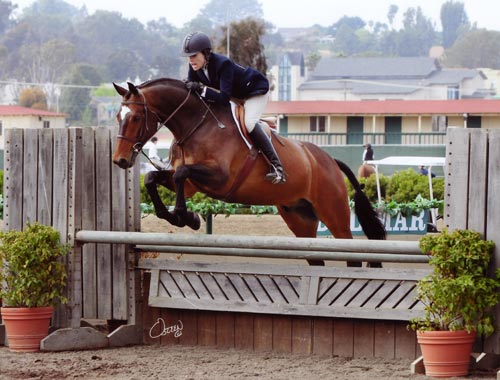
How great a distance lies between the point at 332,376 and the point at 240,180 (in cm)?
182

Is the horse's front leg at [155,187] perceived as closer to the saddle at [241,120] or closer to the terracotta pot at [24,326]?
the saddle at [241,120]

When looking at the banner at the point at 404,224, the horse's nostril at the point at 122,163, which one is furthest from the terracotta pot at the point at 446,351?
the banner at the point at 404,224

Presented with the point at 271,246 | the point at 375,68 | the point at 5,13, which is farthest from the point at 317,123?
the point at 5,13

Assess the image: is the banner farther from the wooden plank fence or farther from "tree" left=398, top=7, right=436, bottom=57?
"tree" left=398, top=7, right=436, bottom=57

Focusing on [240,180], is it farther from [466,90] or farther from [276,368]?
[466,90]

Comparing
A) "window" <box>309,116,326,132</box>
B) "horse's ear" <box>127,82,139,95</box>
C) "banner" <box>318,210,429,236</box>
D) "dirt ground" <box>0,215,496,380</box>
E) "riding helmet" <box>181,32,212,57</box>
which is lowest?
"dirt ground" <box>0,215,496,380</box>

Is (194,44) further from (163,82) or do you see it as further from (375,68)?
(375,68)

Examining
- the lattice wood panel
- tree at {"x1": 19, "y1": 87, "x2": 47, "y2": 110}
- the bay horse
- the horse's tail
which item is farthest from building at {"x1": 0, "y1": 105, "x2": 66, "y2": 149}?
the lattice wood panel

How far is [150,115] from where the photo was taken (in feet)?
21.8

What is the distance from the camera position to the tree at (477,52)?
151 metres

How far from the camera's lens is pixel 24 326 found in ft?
21.2

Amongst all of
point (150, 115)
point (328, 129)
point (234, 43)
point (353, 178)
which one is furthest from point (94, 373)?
point (234, 43)

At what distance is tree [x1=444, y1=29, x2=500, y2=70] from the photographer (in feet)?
496

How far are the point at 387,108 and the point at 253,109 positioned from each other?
34922 mm
